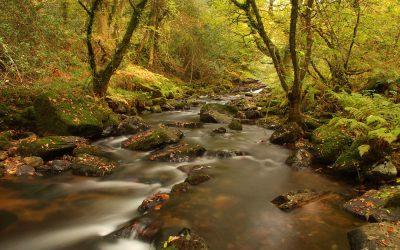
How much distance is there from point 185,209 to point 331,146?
4.21 metres

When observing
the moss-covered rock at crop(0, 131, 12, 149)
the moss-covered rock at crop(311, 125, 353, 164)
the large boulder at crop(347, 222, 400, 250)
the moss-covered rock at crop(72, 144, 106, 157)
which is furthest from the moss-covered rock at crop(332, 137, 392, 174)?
the moss-covered rock at crop(0, 131, 12, 149)

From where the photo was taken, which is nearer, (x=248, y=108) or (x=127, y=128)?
(x=127, y=128)

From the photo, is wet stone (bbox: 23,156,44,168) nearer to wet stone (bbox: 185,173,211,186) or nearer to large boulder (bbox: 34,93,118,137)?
large boulder (bbox: 34,93,118,137)

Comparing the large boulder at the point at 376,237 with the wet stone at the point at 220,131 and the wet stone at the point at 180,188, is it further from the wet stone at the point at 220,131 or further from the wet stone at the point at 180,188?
the wet stone at the point at 220,131

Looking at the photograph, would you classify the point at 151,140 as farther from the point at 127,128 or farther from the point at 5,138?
the point at 5,138

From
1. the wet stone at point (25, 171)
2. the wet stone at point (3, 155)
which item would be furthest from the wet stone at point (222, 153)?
the wet stone at point (3, 155)

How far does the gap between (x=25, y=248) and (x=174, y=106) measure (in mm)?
12337

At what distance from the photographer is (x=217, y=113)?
45.3 ft

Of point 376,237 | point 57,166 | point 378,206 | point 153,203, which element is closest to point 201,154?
point 153,203

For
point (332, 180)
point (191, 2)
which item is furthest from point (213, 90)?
point (332, 180)

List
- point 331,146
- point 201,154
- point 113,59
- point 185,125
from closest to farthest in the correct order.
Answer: point 331,146
point 201,154
point 113,59
point 185,125

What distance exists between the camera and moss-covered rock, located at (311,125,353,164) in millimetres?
7777

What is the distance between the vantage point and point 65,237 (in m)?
4.86

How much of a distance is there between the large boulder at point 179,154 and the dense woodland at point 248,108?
27mm
